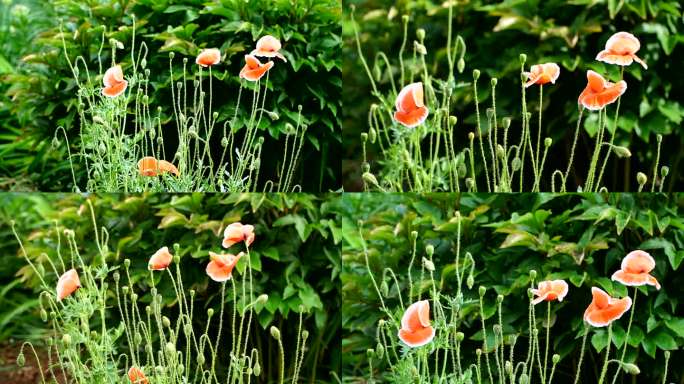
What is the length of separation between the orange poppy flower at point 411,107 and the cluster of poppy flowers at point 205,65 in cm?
45

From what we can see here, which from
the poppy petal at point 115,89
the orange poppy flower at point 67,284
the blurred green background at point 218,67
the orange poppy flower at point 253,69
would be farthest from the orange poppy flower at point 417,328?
the poppy petal at point 115,89

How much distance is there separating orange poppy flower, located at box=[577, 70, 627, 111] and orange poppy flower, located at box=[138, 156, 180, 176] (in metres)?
1.38

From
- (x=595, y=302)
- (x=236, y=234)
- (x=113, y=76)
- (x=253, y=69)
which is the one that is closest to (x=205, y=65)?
(x=253, y=69)

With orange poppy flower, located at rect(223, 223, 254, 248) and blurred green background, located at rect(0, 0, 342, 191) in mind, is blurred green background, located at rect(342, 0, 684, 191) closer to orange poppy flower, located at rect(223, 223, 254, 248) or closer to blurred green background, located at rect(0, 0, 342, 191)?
blurred green background, located at rect(0, 0, 342, 191)

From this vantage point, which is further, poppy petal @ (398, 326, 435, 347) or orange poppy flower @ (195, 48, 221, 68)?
orange poppy flower @ (195, 48, 221, 68)

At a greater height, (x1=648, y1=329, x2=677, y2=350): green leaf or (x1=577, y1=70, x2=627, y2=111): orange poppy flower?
(x1=577, y1=70, x2=627, y2=111): orange poppy flower

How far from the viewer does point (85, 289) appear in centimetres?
329

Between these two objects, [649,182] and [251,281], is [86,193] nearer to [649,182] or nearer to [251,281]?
[251,281]

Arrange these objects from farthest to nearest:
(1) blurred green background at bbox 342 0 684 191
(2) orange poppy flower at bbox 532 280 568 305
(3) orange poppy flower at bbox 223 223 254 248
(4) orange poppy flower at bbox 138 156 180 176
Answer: (1) blurred green background at bbox 342 0 684 191 < (4) orange poppy flower at bbox 138 156 180 176 < (3) orange poppy flower at bbox 223 223 254 248 < (2) orange poppy flower at bbox 532 280 568 305

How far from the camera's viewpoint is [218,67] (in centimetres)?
335

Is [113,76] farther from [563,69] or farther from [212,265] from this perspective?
[563,69]

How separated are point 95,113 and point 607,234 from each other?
69.8 inches

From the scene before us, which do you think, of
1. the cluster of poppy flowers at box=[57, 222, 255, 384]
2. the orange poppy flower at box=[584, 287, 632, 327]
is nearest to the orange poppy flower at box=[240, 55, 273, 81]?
the cluster of poppy flowers at box=[57, 222, 255, 384]

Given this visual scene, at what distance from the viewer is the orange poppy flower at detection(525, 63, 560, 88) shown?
10.1 ft
